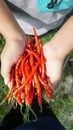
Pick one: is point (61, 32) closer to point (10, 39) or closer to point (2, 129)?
point (10, 39)

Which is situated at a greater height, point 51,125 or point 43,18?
point 43,18

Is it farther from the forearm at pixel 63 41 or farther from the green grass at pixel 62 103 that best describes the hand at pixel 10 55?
the green grass at pixel 62 103

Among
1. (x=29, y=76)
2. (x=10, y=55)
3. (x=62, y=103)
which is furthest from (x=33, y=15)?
(x=62, y=103)

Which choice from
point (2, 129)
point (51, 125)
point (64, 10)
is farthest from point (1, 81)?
point (64, 10)

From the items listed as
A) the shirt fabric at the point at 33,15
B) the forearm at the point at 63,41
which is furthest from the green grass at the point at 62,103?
the forearm at the point at 63,41

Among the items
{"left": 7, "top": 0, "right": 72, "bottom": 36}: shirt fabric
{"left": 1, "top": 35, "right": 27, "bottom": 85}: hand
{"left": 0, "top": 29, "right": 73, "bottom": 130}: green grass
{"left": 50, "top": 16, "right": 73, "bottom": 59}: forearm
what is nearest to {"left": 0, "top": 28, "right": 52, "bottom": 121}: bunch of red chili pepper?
{"left": 1, "top": 35, "right": 27, "bottom": 85}: hand

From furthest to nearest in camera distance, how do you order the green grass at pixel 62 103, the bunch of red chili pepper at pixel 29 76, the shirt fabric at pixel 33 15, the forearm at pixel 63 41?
1. the green grass at pixel 62 103
2. the shirt fabric at pixel 33 15
3. the forearm at pixel 63 41
4. the bunch of red chili pepper at pixel 29 76
